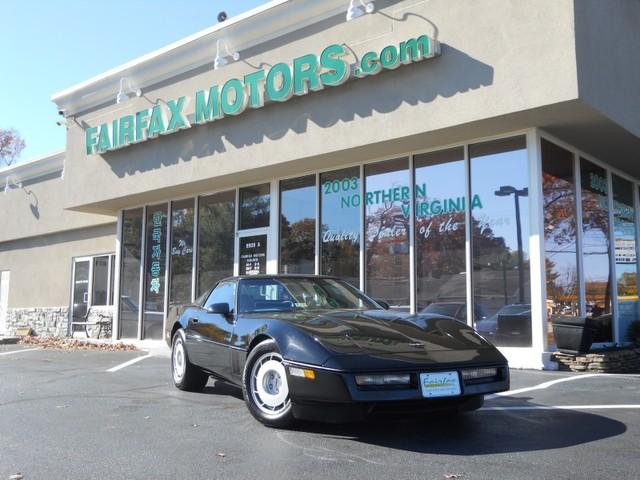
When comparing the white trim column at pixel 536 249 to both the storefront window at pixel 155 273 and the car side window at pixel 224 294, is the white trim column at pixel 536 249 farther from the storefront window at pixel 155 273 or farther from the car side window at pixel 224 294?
the storefront window at pixel 155 273

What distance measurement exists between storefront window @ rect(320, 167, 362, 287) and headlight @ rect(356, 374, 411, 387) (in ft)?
24.6

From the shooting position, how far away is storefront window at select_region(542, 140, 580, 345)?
10.1 metres

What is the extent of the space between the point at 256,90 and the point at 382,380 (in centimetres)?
899

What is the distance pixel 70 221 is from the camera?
2008 centimetres

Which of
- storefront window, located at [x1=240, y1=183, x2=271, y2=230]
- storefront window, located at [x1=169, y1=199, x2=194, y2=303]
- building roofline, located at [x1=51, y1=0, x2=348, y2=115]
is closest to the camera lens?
building roofline, located at [x1=51, y1=0, x2=348, y2=115]

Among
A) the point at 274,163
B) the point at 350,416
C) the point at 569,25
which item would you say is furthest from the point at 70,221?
the point at 350,416

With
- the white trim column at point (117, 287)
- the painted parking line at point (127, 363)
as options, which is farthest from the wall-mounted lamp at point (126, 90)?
the painted parking line at point (127, 363)

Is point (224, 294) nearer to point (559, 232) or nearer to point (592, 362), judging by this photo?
point (592, 362)

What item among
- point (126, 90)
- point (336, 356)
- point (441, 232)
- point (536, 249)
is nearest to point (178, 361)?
point (336, 356)

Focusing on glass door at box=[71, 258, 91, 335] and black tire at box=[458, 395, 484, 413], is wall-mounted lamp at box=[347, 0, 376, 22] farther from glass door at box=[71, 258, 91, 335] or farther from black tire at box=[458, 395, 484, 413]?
glass door at box=[71, 258, 91, 335]

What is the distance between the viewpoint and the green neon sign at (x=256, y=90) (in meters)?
10.4

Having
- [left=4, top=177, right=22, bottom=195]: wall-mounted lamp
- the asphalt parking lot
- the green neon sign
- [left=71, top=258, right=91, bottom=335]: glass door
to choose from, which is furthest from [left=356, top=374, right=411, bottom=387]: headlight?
[left=4, top=177, right=22, bottom=195]: wall-mounted lamp

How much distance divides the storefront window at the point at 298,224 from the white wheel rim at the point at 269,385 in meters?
7.44

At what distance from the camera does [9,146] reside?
44.8 meters
